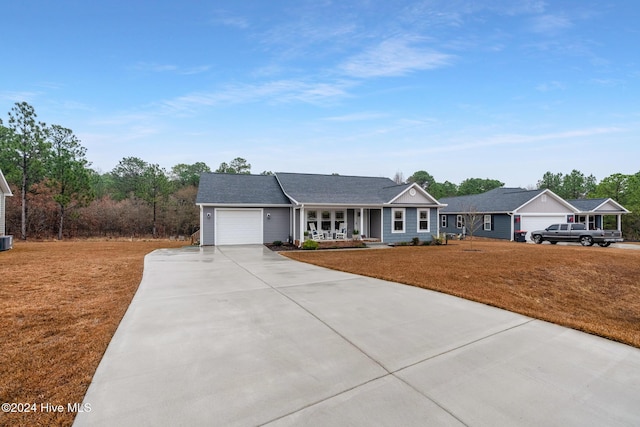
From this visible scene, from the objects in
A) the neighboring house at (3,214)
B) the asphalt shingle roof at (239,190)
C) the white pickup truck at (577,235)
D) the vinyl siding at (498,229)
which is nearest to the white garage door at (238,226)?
the asphalt shingle roof at (239,190)

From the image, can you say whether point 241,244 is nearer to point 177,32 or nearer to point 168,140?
point 177,32

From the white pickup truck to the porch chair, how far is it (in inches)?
572

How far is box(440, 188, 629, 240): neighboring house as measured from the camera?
76.0 ft

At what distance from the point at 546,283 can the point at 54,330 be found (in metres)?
11.6

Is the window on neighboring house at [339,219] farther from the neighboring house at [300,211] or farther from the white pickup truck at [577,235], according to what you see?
the white pickup truck at [577,235]

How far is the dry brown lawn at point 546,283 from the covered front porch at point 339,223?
22.3 ft

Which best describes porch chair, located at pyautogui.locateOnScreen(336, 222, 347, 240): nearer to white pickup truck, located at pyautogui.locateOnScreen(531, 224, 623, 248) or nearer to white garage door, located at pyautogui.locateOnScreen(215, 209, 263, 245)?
white garage door, located at pyautogui.locateOnScreen(215, 209, 263, 245)

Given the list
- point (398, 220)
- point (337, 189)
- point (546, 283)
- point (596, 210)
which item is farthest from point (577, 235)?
point (337, 189)

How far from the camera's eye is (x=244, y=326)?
14.5 ft

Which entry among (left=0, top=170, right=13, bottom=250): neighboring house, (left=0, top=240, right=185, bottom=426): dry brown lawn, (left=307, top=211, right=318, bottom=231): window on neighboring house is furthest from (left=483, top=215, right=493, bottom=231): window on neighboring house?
(left=0, top=170, right=13, bottom=250): neighboring house

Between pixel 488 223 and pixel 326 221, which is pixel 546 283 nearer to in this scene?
pixel 326 221

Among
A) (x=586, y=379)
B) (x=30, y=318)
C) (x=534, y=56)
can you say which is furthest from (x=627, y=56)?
(x=30, y=318)

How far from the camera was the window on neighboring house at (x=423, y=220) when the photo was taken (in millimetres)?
19219

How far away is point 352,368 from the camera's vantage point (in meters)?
3.21
